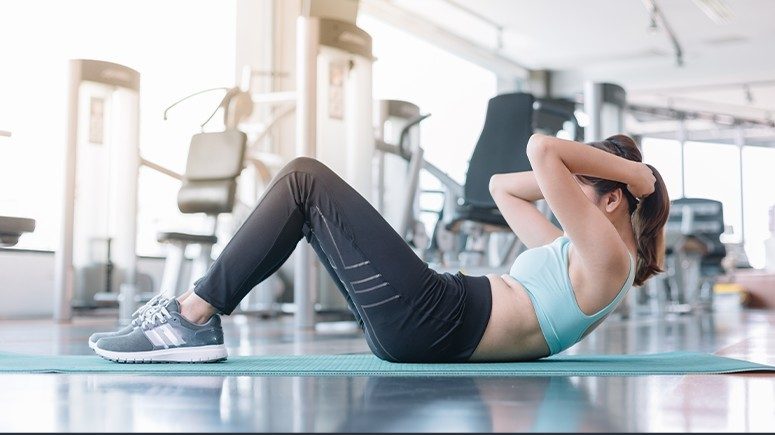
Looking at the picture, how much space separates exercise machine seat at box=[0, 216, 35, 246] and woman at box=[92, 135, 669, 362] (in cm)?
164

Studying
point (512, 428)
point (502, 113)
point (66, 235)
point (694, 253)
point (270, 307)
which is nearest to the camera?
point (512, 428)

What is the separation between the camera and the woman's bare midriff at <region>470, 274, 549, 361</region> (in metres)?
1.77

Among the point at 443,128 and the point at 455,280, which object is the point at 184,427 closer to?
the point at 455,280

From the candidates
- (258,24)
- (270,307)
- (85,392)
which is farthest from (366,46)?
(85,392)

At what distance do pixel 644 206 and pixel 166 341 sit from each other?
1021 millimetres

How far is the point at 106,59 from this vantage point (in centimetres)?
570

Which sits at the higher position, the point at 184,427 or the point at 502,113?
the point at 502,113

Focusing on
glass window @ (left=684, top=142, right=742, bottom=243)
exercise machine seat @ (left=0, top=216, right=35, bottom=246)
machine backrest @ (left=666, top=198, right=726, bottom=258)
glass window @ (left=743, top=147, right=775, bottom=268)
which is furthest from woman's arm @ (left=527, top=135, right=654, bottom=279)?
glass window @ (left=743, top=147, right=775, bottom=268)

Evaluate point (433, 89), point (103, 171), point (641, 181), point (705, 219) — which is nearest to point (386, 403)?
point (641, 181)

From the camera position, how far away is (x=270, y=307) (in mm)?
5262

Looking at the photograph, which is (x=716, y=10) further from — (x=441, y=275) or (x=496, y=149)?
(x=441, y=275)

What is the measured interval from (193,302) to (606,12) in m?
7.17

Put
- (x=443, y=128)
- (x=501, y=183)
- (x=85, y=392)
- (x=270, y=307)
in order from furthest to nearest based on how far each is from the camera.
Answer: (x=443, y=128) → (x=270, y=307) → (x=501, y=183) → (x=85, y=392)

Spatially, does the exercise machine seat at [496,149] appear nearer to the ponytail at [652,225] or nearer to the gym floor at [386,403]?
the ponytail at [652,225]
